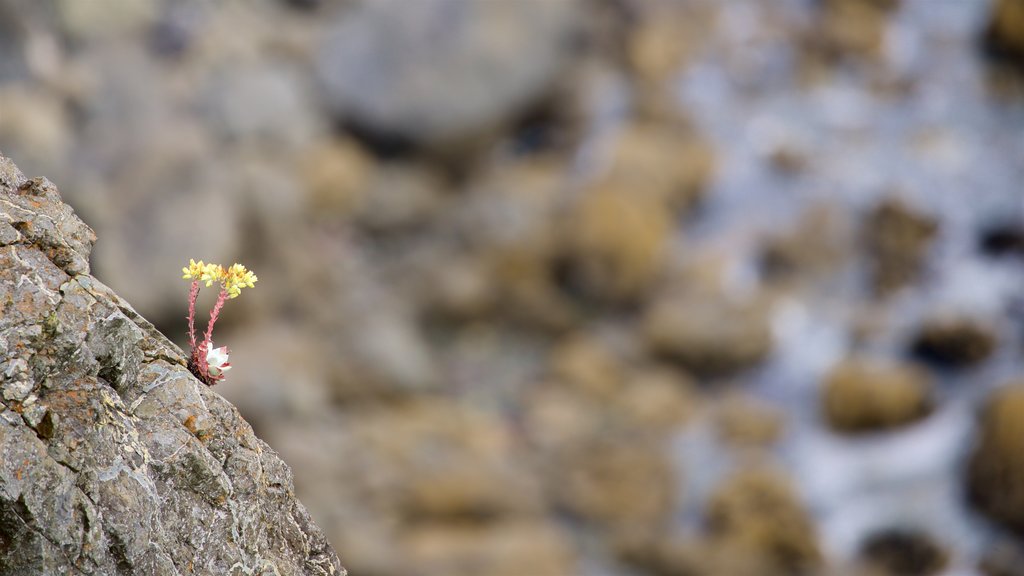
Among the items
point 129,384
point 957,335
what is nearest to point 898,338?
point 957,335

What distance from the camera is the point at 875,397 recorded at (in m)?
22.2

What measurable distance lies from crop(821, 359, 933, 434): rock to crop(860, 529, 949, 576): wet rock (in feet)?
7.51

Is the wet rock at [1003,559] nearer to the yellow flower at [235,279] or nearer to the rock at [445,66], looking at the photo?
the rock at [445,66]

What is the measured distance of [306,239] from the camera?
25.8 metres

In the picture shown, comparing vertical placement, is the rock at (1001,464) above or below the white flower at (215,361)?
above

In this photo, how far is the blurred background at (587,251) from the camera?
20781mm

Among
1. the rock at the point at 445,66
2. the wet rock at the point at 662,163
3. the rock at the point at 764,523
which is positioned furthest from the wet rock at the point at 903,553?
the rock at the point at 445,66

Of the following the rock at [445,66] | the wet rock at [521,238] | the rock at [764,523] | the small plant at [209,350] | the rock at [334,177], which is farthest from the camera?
the rock at [445,66]

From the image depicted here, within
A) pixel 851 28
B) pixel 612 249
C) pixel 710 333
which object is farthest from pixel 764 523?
pixel 851 28

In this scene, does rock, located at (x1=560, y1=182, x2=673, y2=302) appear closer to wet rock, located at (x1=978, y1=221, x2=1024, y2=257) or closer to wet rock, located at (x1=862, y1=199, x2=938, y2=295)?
wet rock, located at (x1=862, y1=199, x2=938, y2=295)

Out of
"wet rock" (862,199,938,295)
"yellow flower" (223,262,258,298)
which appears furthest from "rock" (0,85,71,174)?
"yellow flower" (223,262,258,298)

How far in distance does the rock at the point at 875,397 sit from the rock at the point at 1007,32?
10291 mm

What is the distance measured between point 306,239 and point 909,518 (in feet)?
46.4

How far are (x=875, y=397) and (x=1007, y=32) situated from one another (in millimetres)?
11662
